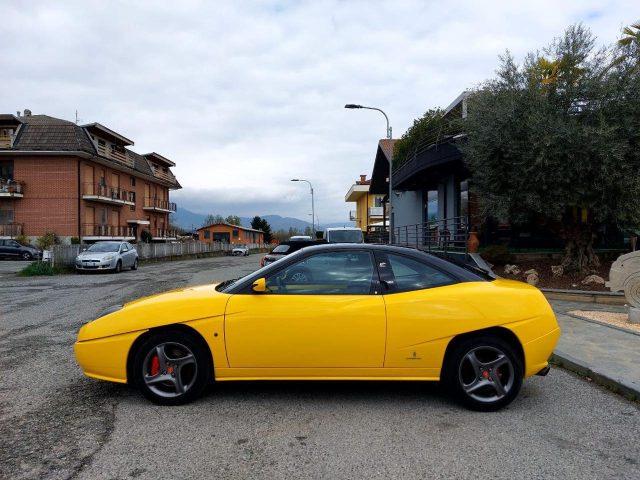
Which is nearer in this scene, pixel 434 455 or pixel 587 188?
pixel 434 455

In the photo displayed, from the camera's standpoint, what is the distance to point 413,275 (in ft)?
13.7

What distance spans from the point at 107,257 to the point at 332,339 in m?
18.9

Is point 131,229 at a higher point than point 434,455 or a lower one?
higher

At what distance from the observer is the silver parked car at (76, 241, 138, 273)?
1986cm

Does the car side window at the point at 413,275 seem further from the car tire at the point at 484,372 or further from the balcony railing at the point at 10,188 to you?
the balcony railing at the point at 10,188

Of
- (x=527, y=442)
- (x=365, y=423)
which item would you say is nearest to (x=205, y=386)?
(x=365, y=423)

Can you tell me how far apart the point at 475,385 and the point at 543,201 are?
8.46 m

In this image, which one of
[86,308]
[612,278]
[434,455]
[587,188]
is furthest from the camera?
[587,188]

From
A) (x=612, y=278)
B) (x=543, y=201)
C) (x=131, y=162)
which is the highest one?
(x=131, y=162)

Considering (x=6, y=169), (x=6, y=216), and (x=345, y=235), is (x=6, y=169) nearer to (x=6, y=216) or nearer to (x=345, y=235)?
(x=6, y=216)

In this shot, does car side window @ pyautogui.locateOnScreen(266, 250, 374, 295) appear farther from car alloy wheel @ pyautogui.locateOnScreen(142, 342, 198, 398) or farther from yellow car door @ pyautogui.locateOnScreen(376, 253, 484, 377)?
car alloy wheel @ pyautogui.locateOnScreen(142, 342, 198, 398)

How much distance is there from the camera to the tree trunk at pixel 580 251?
12.2 metres

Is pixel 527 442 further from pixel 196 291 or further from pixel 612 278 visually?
pixel 612 278

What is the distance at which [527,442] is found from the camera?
3.38m
